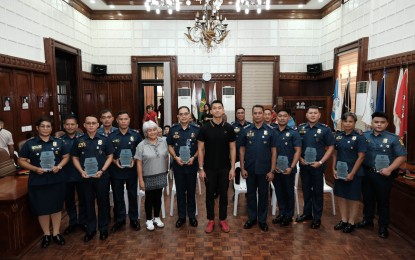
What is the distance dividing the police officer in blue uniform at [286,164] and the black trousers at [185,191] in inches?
43.3

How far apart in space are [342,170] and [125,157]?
8.81ft

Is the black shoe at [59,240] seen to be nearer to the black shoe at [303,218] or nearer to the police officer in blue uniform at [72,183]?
the police officer in blue uniform at [72,183]

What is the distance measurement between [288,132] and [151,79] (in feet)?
22.6

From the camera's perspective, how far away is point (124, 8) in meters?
8.98

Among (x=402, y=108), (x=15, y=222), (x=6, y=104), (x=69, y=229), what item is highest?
(x=6, y=104)

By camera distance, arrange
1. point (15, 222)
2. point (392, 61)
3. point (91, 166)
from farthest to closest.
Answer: point (392, 61) < point (91, 166) < point (15, 222)

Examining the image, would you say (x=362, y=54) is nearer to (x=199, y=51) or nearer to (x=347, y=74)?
(x=347, y=74)

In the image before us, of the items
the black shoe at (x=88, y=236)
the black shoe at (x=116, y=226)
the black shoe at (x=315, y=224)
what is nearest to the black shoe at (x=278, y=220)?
the black shoe at (x=315, y=224)

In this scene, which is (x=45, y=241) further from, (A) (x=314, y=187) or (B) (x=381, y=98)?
(B) (x=381, y=98)

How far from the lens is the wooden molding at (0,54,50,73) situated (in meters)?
5.23

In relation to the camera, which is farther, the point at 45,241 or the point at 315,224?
the point at 315,224

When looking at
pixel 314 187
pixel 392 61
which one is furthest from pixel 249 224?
pixel 392 61

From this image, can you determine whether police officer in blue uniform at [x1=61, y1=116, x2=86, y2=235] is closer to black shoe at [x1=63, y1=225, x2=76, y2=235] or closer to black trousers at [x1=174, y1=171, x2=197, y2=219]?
black shoe at [x1=63, y1=225, x2=76, y2=235]

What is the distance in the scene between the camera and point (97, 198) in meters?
3.41
